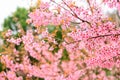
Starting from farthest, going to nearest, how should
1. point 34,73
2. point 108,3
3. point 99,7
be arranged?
point 34,73 < point 99,7 < point 108,3

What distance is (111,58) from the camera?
5660mm

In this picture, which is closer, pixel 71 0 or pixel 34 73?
pixel 71 0

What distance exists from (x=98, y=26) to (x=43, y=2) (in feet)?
3.38

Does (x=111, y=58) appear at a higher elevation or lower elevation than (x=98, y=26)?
lower

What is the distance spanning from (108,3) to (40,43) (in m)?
1.39

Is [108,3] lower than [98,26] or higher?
higher

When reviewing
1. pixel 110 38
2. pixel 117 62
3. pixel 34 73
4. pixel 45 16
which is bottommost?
pixel 34 73

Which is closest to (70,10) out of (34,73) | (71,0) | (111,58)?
(71,0)

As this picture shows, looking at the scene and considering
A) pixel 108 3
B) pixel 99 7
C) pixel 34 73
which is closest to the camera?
pixel 108 3

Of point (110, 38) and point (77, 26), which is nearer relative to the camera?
point (110, 38)

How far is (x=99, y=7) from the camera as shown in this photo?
562 cm

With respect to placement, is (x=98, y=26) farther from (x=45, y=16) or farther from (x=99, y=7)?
(x=45, y=16)

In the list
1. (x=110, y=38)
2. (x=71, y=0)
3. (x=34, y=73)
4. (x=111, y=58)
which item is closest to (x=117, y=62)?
(x=111, y=58)

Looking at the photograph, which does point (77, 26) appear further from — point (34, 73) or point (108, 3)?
point (34, 73)
